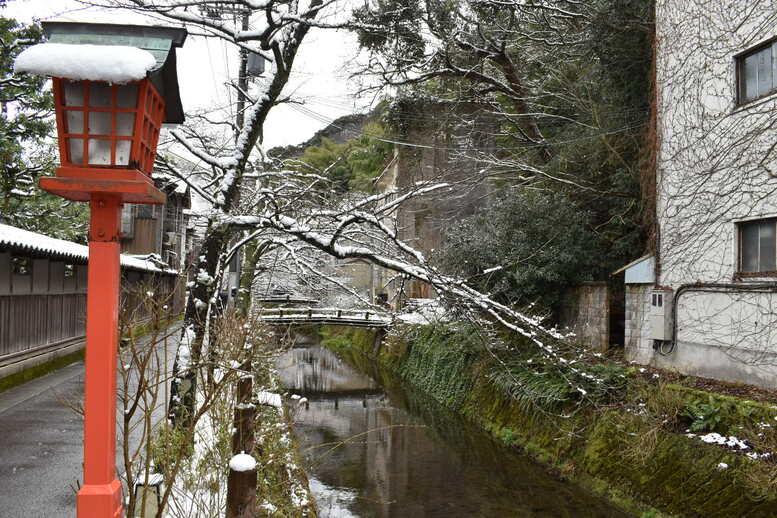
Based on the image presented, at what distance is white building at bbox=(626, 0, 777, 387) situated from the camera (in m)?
9.95

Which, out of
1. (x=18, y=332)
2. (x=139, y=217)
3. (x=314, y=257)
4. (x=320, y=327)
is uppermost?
(x=139, y=217)

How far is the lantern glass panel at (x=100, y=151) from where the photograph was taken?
3.42 metres

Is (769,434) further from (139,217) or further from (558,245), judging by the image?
(139,217)

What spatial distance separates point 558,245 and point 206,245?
31.0 ft

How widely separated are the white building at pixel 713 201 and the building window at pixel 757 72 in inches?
0.7

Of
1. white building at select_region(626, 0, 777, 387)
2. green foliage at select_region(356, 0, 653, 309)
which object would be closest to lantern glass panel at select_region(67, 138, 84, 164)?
white building at select_region(626, 0, 777, 387)

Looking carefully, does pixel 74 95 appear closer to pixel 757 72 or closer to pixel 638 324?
pixel 757 72

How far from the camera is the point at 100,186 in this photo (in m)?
3.31

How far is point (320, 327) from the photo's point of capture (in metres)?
39.1

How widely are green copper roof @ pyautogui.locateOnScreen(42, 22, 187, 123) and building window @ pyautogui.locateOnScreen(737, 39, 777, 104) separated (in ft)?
31.7

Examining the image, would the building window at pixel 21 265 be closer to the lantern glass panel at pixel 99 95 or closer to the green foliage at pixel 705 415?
the lantern glass panel at pixel 99 95

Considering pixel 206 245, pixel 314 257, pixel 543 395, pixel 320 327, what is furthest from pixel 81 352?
pixel 320 327

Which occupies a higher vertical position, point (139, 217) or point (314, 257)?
point (139, 217)

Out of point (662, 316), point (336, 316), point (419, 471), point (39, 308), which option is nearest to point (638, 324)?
point (662, 316)
